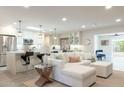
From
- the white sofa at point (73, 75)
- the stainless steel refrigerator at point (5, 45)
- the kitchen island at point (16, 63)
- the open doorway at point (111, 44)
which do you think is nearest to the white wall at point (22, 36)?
the stainless steel refrigerator at point (5, 45)

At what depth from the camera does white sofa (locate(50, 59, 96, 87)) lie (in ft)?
9.49

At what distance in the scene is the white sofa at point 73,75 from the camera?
114 inches

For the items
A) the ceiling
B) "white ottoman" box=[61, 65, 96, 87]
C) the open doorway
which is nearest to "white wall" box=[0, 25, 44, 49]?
the ceiling

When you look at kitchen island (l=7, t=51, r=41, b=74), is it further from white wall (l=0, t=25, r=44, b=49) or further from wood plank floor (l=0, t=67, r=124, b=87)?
white wall (l=0, t=25, r=44, b=49)

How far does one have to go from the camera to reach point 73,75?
299 cm

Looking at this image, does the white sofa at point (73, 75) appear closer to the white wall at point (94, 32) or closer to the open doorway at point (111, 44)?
the white wall at point (94, 32)

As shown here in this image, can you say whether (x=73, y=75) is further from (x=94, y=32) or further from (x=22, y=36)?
(x=94, y=32)

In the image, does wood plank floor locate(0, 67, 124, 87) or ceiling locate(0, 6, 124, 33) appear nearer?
wood plank floor locate(0, 67, 124, 87)

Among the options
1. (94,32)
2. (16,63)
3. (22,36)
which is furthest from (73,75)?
(94,32)

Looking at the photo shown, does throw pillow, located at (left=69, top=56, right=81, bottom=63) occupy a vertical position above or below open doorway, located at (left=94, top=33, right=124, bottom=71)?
below

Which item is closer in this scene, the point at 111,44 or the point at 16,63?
the point at 16,63

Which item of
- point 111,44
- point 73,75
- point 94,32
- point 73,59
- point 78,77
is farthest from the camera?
point 111,44

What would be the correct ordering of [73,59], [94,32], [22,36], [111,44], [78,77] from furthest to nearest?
[111,44] < [94,32] < [22,36] < [73,59] < [78,77]
